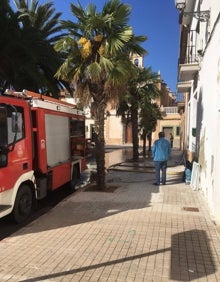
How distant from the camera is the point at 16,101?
6.68 m

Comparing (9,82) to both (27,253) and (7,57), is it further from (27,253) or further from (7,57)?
(27,253)

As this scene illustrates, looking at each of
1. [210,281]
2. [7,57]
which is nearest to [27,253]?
[210,281]

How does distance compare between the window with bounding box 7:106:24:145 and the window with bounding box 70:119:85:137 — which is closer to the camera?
the window with bounding box 7:106:24:145

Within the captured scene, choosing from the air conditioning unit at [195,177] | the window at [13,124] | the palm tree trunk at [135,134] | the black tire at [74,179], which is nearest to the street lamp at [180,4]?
the palm tree trunk at [135,134]

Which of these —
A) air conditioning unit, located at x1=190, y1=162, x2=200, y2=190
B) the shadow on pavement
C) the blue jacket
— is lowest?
the shadow on pavement

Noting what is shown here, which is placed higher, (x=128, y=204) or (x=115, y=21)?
(x=115, y=21)

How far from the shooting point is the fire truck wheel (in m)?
6.70

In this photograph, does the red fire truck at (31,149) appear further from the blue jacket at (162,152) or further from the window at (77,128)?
the blue jacket at (162,152)

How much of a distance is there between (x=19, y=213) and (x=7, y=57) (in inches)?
407

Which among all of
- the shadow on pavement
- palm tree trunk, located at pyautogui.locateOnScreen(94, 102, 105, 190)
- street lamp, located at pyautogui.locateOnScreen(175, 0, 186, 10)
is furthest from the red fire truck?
street lamp, located at pyautogui.locateOnScreen(175, 0, 186, 10)

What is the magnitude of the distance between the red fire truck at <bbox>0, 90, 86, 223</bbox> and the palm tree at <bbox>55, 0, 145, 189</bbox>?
1.01 metres

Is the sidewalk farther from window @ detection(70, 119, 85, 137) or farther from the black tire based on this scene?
window @ detection(70, 119, 85, 137)

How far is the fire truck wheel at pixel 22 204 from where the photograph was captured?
670cm

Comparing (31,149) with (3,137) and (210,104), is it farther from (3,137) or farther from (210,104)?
(210,104)
